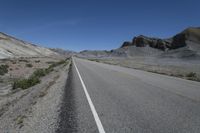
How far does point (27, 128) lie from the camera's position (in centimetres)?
578

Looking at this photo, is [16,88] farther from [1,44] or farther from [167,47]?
[167,47]

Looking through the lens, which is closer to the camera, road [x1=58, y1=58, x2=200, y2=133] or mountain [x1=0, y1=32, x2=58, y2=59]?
road [x1=58, y1=58, x2=200, y2=133]

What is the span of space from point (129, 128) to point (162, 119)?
1207 mm

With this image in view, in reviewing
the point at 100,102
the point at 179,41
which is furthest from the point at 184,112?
the point at 179,41

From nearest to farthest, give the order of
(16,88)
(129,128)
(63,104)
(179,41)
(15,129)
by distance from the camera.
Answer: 1. (129,128)
2. (15,129)
3. (63,104)
4. (16,88)
5. (179,41)

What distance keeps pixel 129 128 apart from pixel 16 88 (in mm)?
13197

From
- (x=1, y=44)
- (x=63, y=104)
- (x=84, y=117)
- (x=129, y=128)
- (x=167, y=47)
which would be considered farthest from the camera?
(x=167, y=47)

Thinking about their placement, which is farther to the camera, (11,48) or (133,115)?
(11,48)

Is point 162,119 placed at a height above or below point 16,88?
above

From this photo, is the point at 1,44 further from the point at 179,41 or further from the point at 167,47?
the point at 167,47

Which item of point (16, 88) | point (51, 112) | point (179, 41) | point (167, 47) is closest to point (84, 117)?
point (51, 112)

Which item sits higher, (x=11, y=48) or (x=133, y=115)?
(x=11, y=48)

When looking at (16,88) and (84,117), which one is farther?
(16,88)

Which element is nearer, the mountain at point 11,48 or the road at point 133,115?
the road at point 133,115
